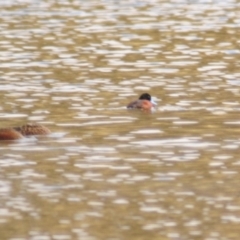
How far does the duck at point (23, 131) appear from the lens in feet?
53.0

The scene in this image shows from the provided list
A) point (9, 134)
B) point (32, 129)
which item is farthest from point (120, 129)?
point (9, 134)

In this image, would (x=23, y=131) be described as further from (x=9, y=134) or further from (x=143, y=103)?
(x=143, y=103)

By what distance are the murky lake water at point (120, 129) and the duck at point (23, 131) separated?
0.13 m

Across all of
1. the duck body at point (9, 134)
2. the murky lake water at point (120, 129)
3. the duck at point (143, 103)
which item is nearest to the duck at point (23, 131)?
the duck body at point (9, 134)

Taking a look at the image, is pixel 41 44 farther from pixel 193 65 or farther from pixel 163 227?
pixel 163 227

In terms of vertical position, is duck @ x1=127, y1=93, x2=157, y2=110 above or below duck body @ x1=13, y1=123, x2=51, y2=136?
below

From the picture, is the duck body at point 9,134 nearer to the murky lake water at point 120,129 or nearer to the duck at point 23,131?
the duck at point 23,131

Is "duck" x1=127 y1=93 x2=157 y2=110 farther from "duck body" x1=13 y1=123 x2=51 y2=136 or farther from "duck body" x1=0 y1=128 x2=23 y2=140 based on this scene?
"duck body" x1=0 y1=128 x2=23 y2=140

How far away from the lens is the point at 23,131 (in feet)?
53.6

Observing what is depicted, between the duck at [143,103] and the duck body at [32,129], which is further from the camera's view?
the duck at [143,103]

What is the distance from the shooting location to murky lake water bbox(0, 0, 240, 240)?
39.2ft

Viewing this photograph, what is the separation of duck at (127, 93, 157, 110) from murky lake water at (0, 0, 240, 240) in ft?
0.49

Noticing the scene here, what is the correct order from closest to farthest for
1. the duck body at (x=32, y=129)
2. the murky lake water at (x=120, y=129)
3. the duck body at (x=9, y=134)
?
the murky lake water at (x=120, y=129) < the duck body at (x=9, y=134) < the duck body at (x=32, y=129)

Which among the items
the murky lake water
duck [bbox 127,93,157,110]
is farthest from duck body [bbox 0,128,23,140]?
duck [bbox 127,93,157,110]
